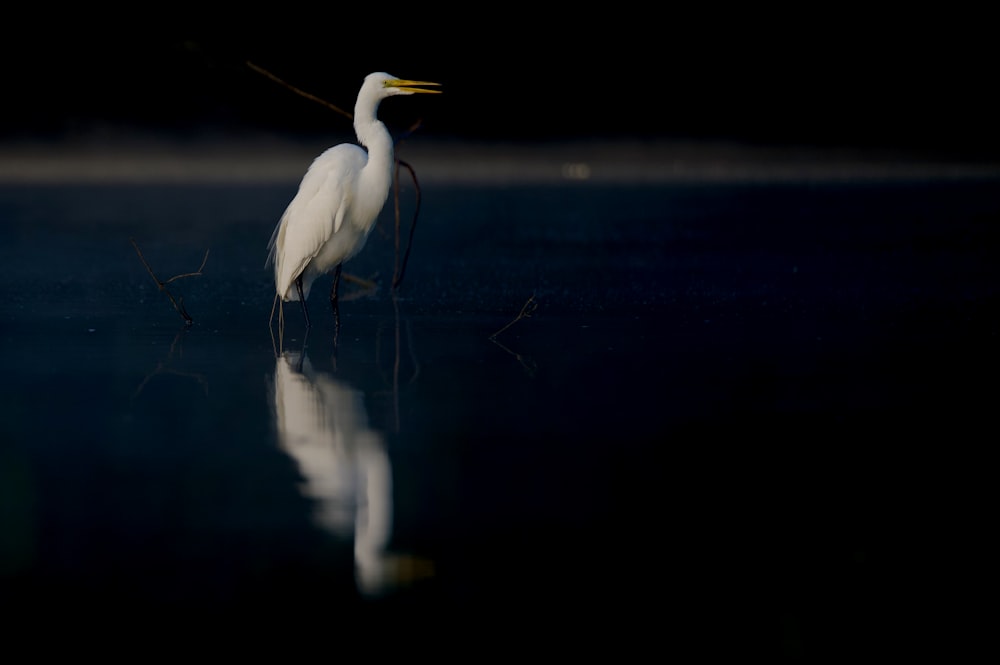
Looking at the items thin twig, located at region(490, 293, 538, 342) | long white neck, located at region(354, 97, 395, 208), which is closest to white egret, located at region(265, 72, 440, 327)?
long white neck, located at region(354, 97, 395, 208)

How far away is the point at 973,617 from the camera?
2645 mm

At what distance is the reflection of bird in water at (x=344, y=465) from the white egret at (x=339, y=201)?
132cm

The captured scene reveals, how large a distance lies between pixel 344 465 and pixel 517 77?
71.3 feet

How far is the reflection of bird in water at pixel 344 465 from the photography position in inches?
114

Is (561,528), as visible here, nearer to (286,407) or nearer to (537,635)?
(537,635)

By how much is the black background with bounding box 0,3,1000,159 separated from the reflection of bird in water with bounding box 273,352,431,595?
2004cm

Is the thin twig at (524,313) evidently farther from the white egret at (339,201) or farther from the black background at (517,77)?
the black background at (517,77)

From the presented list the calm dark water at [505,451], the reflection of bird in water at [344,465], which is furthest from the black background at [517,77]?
the reflection of bird in water at [344,465]

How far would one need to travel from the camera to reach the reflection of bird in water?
Result: 290cm

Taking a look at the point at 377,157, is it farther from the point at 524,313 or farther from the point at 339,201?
the point at 524,313

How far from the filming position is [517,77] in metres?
24.9

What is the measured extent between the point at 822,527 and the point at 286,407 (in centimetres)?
178

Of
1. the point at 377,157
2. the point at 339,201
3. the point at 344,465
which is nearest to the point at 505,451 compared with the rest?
the point at 344,465

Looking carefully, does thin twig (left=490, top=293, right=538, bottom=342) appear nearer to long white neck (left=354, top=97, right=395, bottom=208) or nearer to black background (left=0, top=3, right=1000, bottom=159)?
long white neck (left=354, top=97, right=395, bottom=208)
